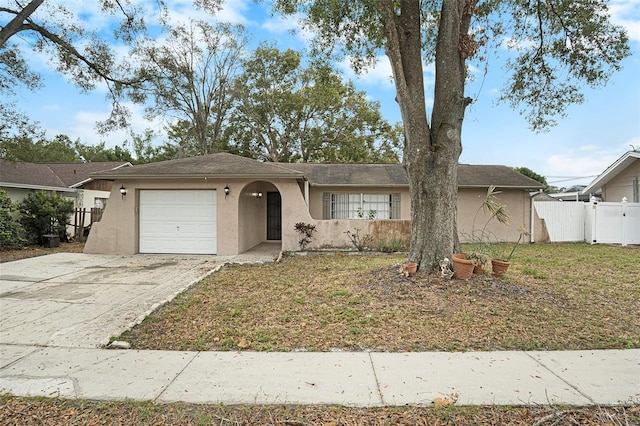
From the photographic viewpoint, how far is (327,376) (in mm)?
3465

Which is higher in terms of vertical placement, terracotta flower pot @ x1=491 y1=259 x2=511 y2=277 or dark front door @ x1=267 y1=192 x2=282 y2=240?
dark front door @ x1=267 y1=192 x2=282 y2=240

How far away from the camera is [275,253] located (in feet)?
39.5

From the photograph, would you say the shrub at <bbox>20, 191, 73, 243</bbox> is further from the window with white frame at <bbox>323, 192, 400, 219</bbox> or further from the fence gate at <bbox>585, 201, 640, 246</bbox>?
the fence gate at <bbox>585, 201, 640, 246</bbox>

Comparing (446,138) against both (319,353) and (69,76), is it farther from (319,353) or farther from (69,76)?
(69,76)

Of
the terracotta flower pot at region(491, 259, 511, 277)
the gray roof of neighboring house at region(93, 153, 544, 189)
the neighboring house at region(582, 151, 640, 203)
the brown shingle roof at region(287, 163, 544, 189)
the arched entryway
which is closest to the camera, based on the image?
the terracotta flower pot at region(491, 259, 511, 277)

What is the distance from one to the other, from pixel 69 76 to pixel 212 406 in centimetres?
1373

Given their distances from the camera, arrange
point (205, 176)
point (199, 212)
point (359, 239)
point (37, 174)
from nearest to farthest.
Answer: point (205, 176) → point (199, 212) → point (359, 239) → point (37, 174)

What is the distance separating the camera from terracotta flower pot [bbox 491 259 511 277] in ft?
22.8

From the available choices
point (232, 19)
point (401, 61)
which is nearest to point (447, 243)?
point (401, 61)

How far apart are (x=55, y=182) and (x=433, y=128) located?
18463 millimetres

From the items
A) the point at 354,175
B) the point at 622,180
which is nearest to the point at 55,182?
the point at 354,175

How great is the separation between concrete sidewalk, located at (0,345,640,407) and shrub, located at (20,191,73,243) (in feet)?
40.6

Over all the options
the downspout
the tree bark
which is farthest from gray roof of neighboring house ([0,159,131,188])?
the downspout

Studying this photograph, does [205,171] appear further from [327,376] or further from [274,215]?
[327,376]
